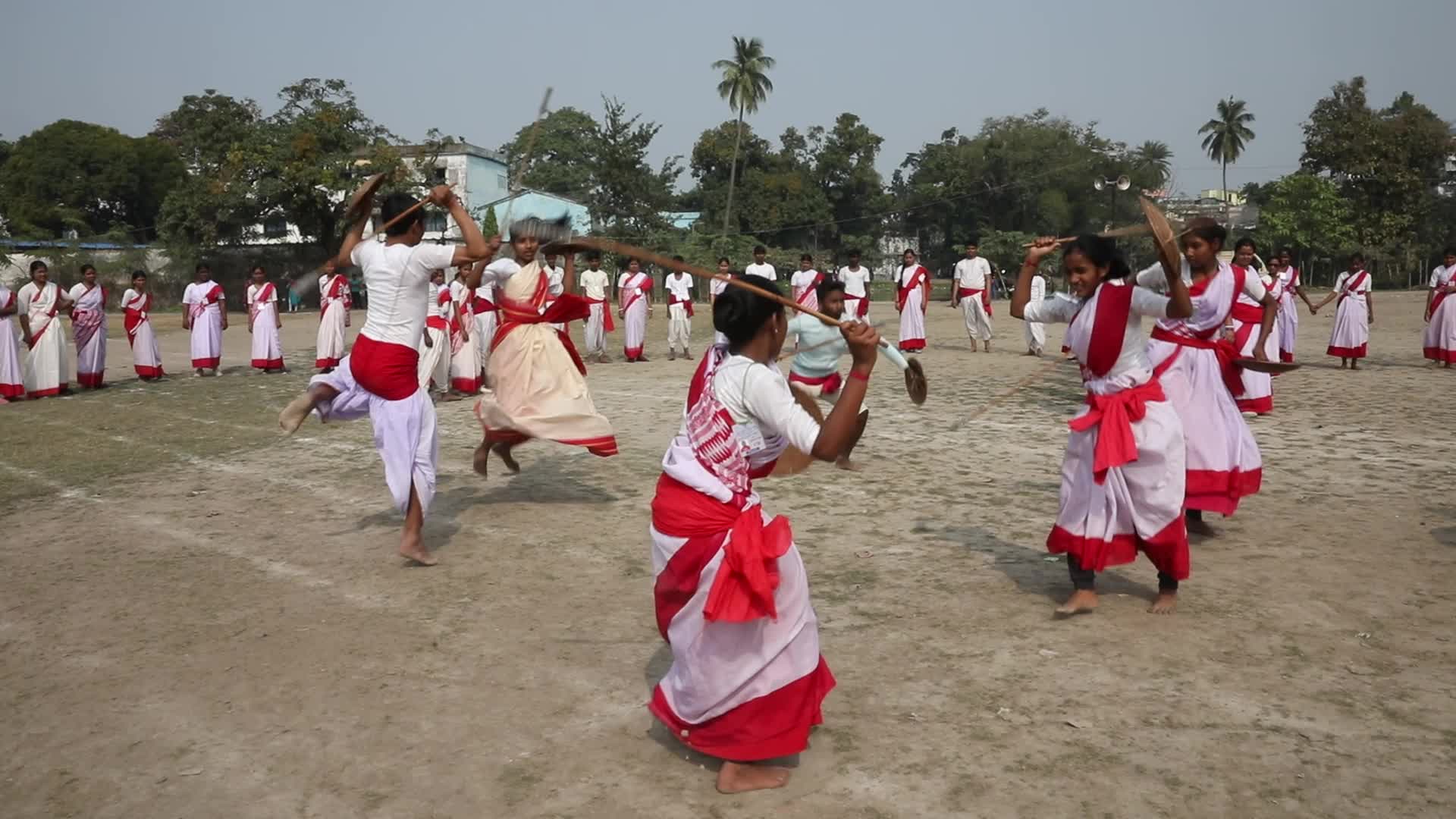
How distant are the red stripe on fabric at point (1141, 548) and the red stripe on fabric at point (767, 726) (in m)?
2.04

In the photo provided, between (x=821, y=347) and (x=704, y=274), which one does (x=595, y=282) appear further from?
(x=704, y=274)

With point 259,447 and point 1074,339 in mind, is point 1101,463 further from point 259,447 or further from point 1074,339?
point 259,447

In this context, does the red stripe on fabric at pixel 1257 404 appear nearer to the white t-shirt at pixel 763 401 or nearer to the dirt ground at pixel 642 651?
the dirt ground at pixel 642 651

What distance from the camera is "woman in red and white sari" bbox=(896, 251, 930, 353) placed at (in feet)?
64.3

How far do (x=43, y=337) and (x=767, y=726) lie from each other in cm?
1459

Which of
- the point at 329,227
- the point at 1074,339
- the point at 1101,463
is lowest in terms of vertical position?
the point at 1101,463

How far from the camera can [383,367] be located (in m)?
6.05

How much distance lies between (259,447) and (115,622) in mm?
5149

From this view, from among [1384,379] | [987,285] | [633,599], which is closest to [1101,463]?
[633,599]

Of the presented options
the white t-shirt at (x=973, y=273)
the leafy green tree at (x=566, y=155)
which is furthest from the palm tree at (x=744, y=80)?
the white t-shirt at (x=973, y=273)

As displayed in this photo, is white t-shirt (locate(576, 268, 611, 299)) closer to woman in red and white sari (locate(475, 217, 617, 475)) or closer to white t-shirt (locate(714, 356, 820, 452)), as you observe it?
woman in red and white sari (locate(475, 217, 617, 475))

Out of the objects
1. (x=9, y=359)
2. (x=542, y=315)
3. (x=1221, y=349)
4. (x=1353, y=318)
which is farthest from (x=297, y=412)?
(x=1353, y=318)

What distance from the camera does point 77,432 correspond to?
11453 mm

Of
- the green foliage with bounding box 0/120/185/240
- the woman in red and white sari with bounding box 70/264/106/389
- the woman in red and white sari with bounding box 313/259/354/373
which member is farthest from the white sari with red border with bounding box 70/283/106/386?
the green foliage with bounding box 0/120/185/240
